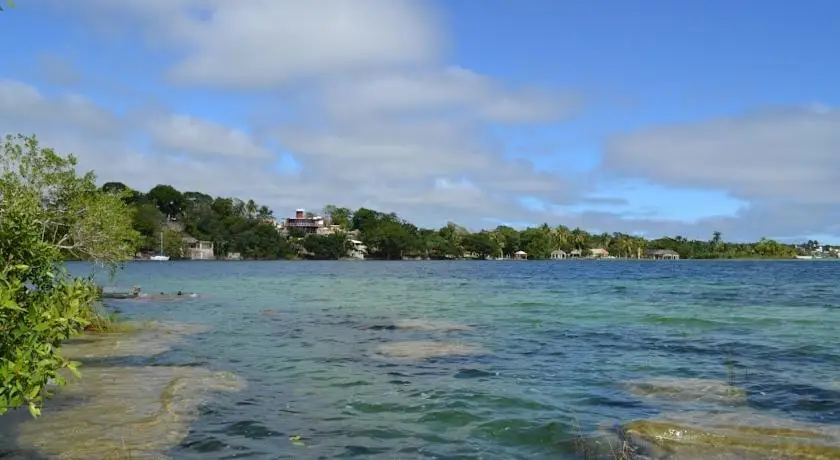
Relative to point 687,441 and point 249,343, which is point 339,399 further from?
point 249,343

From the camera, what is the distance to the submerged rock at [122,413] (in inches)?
398

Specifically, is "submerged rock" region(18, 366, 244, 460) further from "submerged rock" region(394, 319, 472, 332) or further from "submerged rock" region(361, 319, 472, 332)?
"submerged rock" region(394, 319, 472, 332)

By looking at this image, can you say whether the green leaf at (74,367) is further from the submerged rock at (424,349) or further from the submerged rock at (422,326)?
the submerged rock at (422,326)

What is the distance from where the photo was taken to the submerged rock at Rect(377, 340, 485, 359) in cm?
2016

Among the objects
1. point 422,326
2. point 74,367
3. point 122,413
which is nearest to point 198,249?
point 422,326

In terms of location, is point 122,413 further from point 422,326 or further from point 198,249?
point 198,249

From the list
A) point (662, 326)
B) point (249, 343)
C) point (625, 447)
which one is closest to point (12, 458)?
point (625, 447)

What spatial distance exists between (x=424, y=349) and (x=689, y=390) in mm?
8752

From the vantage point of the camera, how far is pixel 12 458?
9461 millimetres

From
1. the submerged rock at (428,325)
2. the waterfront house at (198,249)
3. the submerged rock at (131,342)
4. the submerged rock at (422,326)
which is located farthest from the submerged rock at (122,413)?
the waterfront house at (198,249)

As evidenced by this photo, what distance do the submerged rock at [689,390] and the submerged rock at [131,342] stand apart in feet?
46.8

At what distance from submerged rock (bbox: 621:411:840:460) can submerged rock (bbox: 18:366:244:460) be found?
7781 millimetres

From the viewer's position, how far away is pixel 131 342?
2216cm

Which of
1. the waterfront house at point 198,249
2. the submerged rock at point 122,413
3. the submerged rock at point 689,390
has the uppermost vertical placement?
the waterfront house at point 198,249
